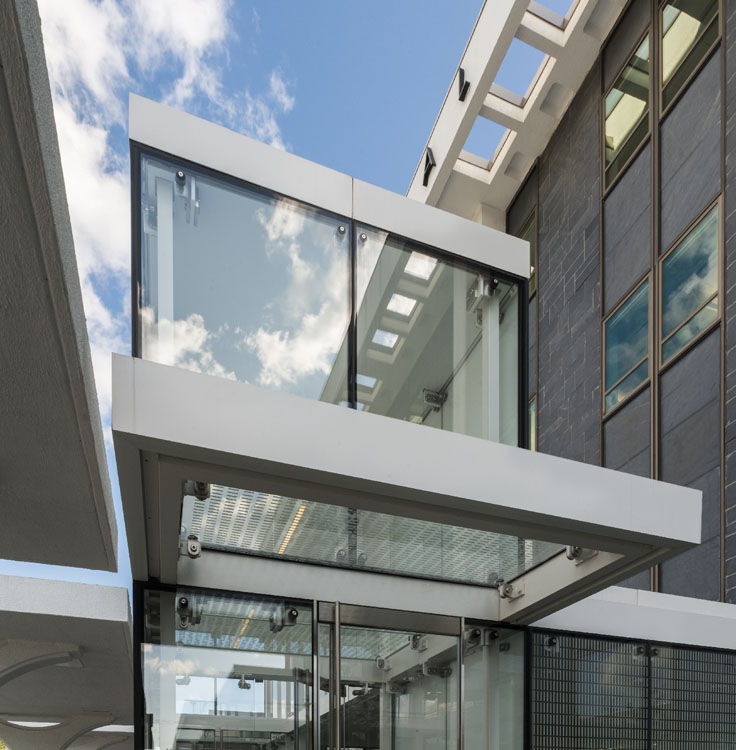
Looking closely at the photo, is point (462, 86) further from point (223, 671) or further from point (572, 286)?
point (223, 671)

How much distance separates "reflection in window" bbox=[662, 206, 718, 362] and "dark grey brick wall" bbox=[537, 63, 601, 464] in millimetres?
1971

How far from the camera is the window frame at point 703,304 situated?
10.6 metres

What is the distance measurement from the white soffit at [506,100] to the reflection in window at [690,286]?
201 inches

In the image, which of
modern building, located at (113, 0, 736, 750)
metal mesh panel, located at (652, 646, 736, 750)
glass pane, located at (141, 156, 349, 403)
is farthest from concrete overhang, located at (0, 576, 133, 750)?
metal mesh panel, located at (652, 646, 736, 750)

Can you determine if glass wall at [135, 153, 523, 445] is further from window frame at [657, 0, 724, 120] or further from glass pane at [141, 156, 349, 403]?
window frame at [657, 0, 724, 120]

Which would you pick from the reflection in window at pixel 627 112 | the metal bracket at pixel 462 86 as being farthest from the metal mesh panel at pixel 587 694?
the metal bracket at pixel 462 86

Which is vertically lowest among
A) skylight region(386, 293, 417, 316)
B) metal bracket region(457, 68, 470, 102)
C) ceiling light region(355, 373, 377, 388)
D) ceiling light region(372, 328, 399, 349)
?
ceiling light region(355, 373, 377, 388)

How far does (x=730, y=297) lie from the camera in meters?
10.3

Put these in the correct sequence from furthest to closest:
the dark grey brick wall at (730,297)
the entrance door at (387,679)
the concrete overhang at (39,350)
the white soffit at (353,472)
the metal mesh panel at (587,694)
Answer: the dark grey brick wall at (730,297) → the metal mesh panel at (587,694) → the entrance door at (387,679) → the white soffit at (353,472) → the concrete overhang at (39,350)

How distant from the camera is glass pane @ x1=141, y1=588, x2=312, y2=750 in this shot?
590cm

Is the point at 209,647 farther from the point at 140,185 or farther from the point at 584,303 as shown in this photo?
the point at 584,303

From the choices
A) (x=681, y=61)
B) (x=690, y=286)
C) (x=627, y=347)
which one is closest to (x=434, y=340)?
(x=690, y=286)

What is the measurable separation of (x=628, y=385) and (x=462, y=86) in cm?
683

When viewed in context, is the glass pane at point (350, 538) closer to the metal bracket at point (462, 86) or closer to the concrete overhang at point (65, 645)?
the concrete overhang at point (65, 645)
